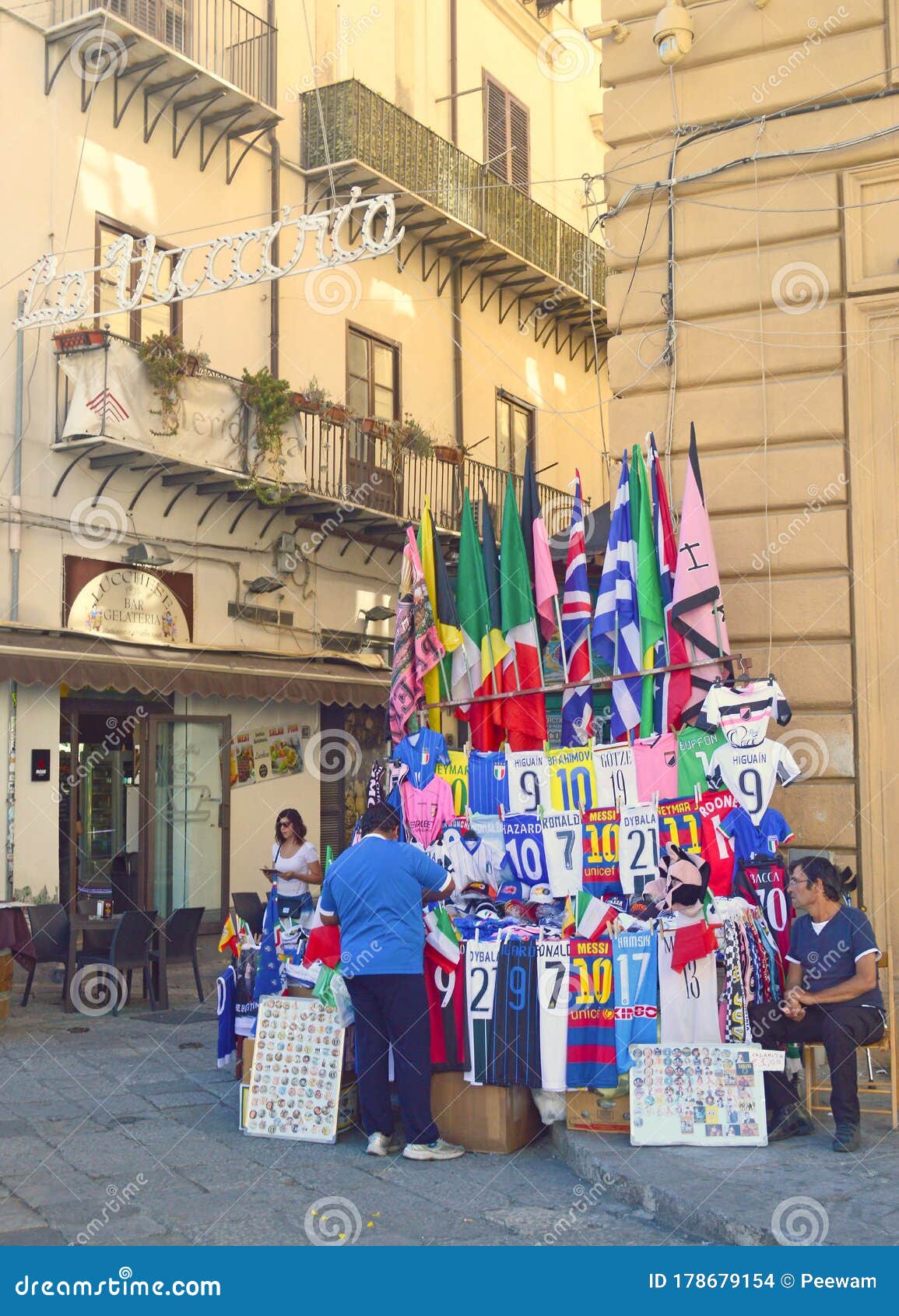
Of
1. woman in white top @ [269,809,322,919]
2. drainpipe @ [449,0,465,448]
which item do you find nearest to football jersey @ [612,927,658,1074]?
woman in white top @ [269,809,322,919]

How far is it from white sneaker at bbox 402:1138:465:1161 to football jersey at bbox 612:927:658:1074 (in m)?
0.93

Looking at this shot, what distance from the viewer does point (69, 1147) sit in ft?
22.0

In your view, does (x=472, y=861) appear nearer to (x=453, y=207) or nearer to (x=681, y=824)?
(x=681, y=824)

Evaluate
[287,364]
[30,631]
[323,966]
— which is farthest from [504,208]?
[323,966]

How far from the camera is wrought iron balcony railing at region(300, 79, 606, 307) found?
18.0 meters

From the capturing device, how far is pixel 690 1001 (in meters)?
6.69

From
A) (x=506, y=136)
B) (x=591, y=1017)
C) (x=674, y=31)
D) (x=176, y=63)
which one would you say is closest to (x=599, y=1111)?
(x=591, y=1017)

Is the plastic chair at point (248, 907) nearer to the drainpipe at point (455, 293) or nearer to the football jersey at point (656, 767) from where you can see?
the football jersey at point (656, 767)

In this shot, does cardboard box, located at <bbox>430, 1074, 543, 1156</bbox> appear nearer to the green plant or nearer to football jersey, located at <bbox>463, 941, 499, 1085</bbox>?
football jersey, located at <bbox>463, 941, 499, 1085</bbox>

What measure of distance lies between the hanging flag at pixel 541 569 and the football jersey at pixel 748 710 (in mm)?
1699

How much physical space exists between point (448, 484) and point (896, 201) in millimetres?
11554

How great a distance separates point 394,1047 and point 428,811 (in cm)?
221

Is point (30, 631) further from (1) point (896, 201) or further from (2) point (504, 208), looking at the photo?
(2) point (504, 208)

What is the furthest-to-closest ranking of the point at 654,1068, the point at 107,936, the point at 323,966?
1. the point at 107,936
2. the point at 323,966
3. the point at 654,1068
